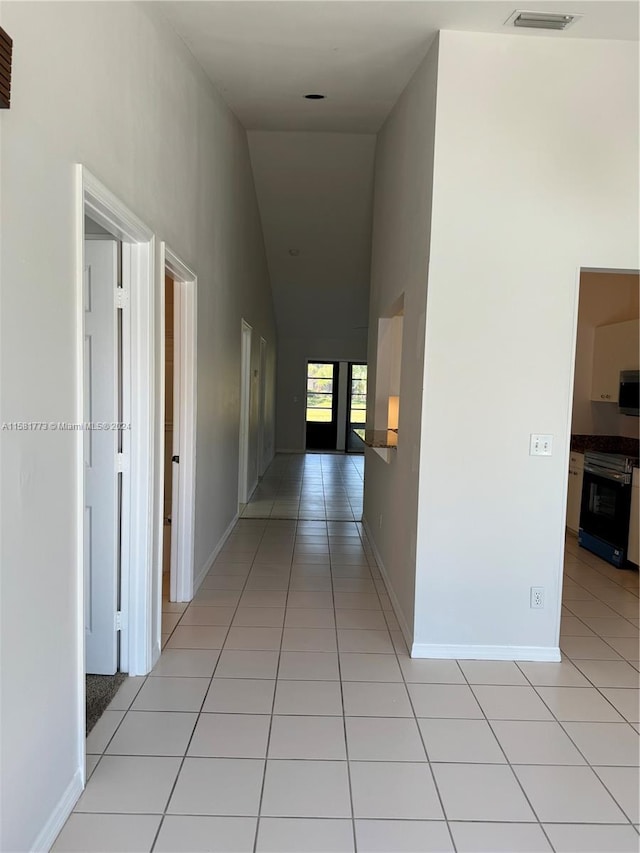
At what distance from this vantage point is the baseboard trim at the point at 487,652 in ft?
10.1

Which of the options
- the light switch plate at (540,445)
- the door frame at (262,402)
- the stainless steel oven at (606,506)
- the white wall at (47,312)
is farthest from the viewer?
the door frame at (262,402)

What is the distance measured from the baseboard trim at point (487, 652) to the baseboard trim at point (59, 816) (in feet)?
5.69

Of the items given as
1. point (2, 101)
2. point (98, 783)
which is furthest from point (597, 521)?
point (2, 101)

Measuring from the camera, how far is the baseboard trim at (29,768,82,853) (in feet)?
5.59

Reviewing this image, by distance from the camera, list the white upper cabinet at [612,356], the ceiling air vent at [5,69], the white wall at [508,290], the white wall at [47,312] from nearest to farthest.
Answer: the ceiling air vent at [5,69]
the white wall at [47,312]
the white wall at [508,290]
the white upper cabinet at [612,356]

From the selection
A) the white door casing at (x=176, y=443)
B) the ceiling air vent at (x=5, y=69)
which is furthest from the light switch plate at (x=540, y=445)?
the ceiling air vent at (x=5, y=69)

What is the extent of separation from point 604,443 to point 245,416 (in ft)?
12.5

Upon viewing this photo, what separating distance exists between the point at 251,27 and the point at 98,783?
132 inches

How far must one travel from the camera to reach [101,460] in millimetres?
2656

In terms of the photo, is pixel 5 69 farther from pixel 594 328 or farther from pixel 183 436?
pixel 594 328

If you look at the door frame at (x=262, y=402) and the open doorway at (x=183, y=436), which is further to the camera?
the door frame at (x=262, y=402)

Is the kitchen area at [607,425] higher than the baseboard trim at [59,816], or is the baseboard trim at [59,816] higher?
the kitchen area at [607,425]

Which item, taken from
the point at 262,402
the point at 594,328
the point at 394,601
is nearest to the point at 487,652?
the point at 394,601

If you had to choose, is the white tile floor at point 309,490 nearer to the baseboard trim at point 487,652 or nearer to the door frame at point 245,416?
the door frame at point 245,416
